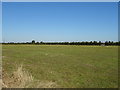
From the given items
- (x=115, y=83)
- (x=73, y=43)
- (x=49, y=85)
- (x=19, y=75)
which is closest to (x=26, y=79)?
(x=19, y=75)

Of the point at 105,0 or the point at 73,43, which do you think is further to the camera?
the point at 73,43

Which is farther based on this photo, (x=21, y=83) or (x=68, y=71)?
(x=68, y=71)

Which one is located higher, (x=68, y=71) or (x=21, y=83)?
(x=21, y=83)

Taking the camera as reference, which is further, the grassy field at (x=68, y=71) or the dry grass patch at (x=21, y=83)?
→ the grassy field at (x=68, y=71)

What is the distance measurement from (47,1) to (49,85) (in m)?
2.66

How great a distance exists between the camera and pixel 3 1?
509cm

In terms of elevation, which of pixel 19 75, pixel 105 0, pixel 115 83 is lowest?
pixel 115 83

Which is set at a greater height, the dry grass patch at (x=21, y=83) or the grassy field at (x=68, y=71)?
the dry grass patch at (x=21, y=83)

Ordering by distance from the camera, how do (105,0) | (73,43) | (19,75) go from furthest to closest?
1. (73,43)
2. (19,75)
3. (105,0)

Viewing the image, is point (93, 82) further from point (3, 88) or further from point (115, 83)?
point (3, 88)

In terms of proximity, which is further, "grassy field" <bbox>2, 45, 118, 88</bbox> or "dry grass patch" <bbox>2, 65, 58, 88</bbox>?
"grassy field" <bbox>2, 45, 118, 88</bbox>

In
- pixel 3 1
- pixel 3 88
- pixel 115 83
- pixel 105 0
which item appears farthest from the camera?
pixel 115 83

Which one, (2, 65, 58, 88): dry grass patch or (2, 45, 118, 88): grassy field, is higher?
(2, 65, 58, 88): dry grass patch

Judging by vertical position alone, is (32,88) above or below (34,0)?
below
